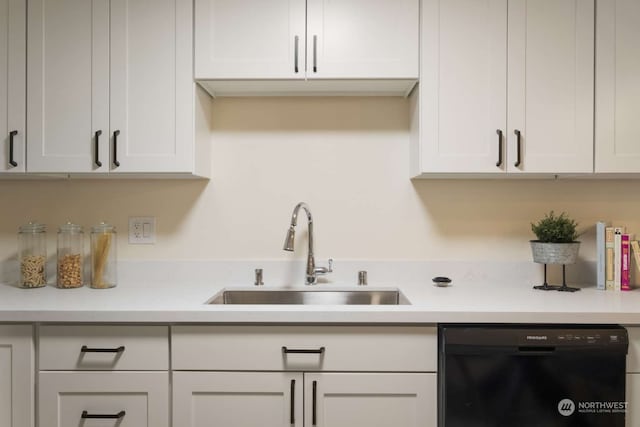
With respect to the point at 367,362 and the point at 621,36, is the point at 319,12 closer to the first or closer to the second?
Result: the point at 621,36

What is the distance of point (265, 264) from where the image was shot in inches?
82.5

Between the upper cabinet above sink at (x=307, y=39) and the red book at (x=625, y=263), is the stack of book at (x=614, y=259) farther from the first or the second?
the upper cabinet above sink at (x=307, y=39)

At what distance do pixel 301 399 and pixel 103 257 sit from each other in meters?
1.04

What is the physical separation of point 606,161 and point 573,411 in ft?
3.11

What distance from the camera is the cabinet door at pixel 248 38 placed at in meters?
1.79

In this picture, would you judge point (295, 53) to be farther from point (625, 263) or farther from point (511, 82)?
point (625, 263)

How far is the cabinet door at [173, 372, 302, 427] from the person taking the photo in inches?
59.6

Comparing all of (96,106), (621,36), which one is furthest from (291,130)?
(621,36)

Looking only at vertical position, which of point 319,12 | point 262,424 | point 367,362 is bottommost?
point 262,424

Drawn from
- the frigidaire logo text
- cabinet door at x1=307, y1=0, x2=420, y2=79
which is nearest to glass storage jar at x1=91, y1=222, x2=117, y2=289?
cabinet door at x1=307, y1=0, x2=420, y2=79

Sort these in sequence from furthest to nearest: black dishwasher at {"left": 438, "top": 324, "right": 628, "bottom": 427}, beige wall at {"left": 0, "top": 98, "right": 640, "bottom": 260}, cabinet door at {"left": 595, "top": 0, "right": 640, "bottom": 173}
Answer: beige wall at {"left": 0, "top": 98, "right": 640, "bottom": 260}, cabinet door at {"left": 595, "top": 0, "right": 640, "bottom": 173}, black dishwasher at {"left": 438, "top": 324, "right": 628, "bottom": 427}

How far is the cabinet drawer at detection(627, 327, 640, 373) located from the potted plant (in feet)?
1.31

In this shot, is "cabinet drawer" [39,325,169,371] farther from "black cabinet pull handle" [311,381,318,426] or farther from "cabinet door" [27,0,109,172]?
"cabinet door" [27,0,109,172]

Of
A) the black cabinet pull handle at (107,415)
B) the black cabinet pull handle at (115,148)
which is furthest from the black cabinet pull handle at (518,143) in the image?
the black cabinet pull handle at (107,415)
